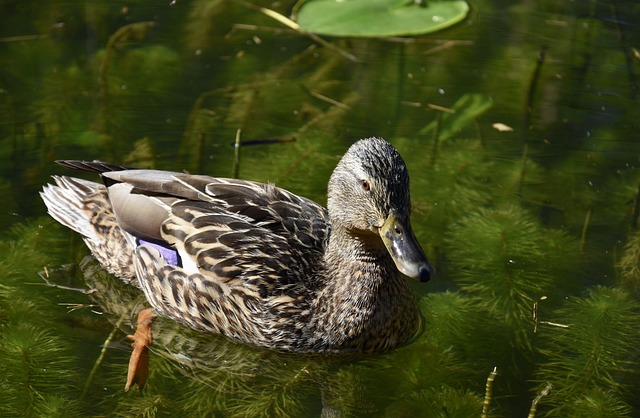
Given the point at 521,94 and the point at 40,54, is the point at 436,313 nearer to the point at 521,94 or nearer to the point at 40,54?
the point at 521,94

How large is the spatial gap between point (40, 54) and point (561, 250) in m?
5.36

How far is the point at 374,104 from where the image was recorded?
31.4 feet

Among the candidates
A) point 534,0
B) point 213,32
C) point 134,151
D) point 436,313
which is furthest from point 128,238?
point 534,0

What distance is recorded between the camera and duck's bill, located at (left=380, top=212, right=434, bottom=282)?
6082mm

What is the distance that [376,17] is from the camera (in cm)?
1028

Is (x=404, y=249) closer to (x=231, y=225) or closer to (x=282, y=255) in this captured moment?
(x=282, y=255)

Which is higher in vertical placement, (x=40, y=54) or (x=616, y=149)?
(x=40, y=54)

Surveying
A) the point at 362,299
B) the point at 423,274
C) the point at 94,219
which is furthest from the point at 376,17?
the point at 423,274

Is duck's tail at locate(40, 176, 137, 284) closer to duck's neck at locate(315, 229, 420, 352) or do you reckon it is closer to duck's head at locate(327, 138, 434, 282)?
duck's neck at locate(315, 229, 420, 352)

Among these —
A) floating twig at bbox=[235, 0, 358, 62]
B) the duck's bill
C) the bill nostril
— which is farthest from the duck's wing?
floating twig at bbox=[235, 0, 358, 62]

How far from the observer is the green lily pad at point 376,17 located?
1006 cm

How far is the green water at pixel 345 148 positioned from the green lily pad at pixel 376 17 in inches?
10.6

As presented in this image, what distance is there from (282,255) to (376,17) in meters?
4.34

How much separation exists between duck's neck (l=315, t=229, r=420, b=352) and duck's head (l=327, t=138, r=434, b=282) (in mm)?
259
